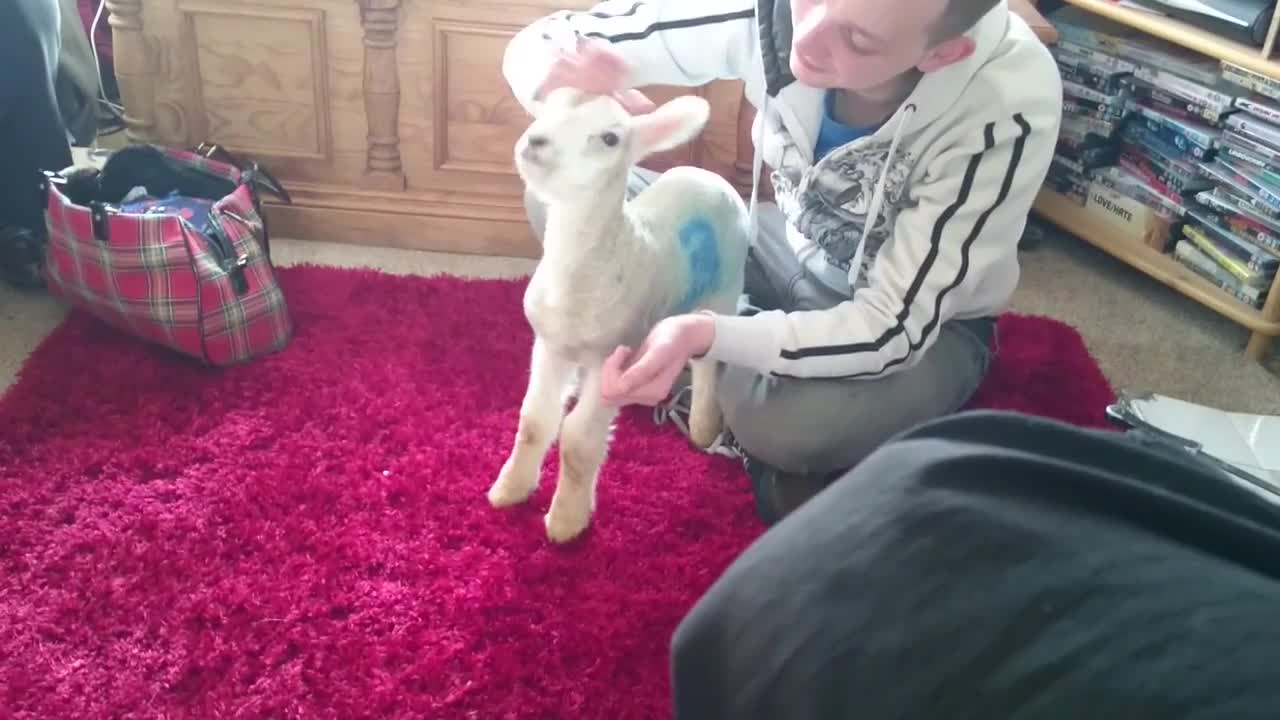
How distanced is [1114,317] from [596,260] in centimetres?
121

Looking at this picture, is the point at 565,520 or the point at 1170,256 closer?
the point at 565,520

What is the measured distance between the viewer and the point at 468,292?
5.34 feet

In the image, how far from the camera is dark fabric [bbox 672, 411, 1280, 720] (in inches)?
14.0

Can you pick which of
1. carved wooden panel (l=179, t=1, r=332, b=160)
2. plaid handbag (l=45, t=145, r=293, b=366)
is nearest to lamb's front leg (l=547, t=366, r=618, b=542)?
plaid handbag (l=45, t=145, r=293, b=366)

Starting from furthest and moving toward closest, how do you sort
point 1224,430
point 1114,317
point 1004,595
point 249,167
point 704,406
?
point 1114,317, point 249,167, point 1224,430, point 704,406, point 1004,595

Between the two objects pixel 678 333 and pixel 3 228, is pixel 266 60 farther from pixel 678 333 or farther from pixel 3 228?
pixel 678 333

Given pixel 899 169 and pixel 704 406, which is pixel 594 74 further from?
pixel 704 406

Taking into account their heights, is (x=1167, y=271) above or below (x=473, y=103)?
below

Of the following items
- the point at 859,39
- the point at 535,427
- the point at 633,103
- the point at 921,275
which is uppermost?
the point at 859,39

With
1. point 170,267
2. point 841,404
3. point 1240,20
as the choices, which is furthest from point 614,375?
point 1240,20

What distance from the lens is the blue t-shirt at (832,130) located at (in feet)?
3.75

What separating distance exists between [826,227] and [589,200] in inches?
14.4

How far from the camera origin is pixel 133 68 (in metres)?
1.67

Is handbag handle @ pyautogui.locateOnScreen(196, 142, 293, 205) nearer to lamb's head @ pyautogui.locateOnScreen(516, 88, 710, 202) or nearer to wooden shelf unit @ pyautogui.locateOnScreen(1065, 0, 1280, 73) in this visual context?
lamb's head @ pyautogui.locateOnScreen(516, 88, 710, 202)
